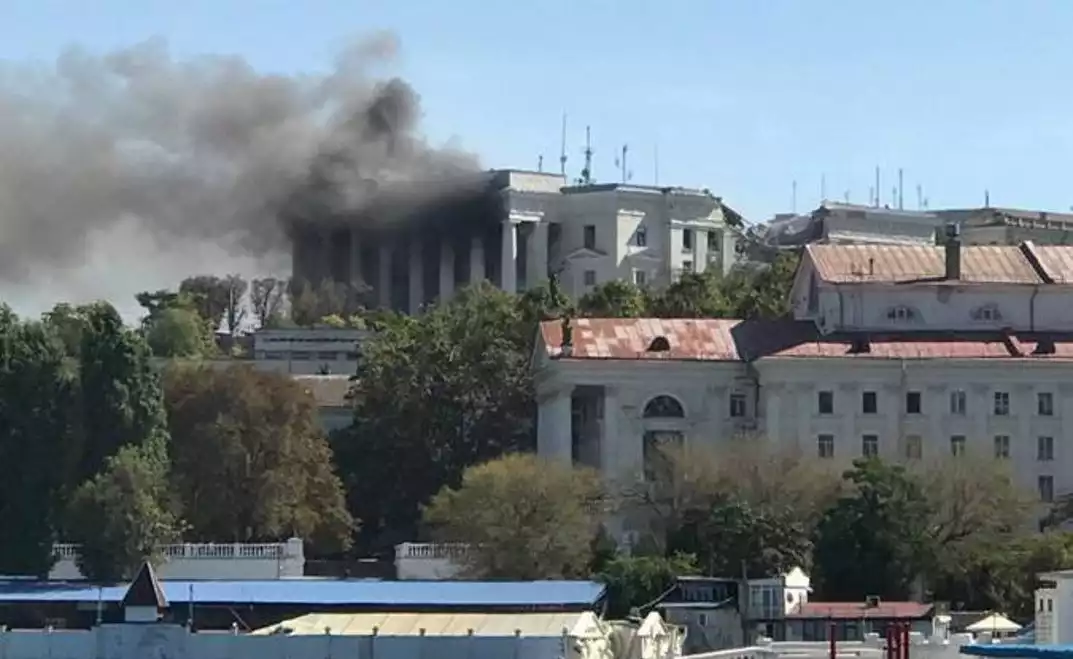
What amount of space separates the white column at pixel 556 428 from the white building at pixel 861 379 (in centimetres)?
7

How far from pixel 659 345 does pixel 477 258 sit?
4827 centimetres

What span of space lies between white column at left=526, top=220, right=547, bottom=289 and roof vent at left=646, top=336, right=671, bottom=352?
47.2m

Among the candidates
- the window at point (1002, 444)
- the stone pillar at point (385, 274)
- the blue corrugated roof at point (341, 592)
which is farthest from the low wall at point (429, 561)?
the stone pillar at point (385, 274)

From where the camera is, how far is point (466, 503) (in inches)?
4026

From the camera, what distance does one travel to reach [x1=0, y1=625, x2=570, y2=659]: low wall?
87.8 meters

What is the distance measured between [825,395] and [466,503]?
1441 cm

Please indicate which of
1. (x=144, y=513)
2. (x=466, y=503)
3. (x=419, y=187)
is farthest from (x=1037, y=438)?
(x=419, y=187)

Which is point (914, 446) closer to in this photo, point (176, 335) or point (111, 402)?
point (111, 402)

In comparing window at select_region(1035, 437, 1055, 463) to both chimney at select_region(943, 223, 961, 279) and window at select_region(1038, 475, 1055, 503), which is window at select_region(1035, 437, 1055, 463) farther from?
chimney at select_region(943, 223, 961, 279)

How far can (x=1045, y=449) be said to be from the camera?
4395 inches

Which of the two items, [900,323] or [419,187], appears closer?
[900,323]

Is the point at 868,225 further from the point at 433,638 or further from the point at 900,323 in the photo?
the point at 433,638

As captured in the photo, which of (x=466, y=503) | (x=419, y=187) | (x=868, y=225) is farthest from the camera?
(x=868, y=225)

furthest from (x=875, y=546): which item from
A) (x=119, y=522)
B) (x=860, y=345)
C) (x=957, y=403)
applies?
(x=119, y=522)
